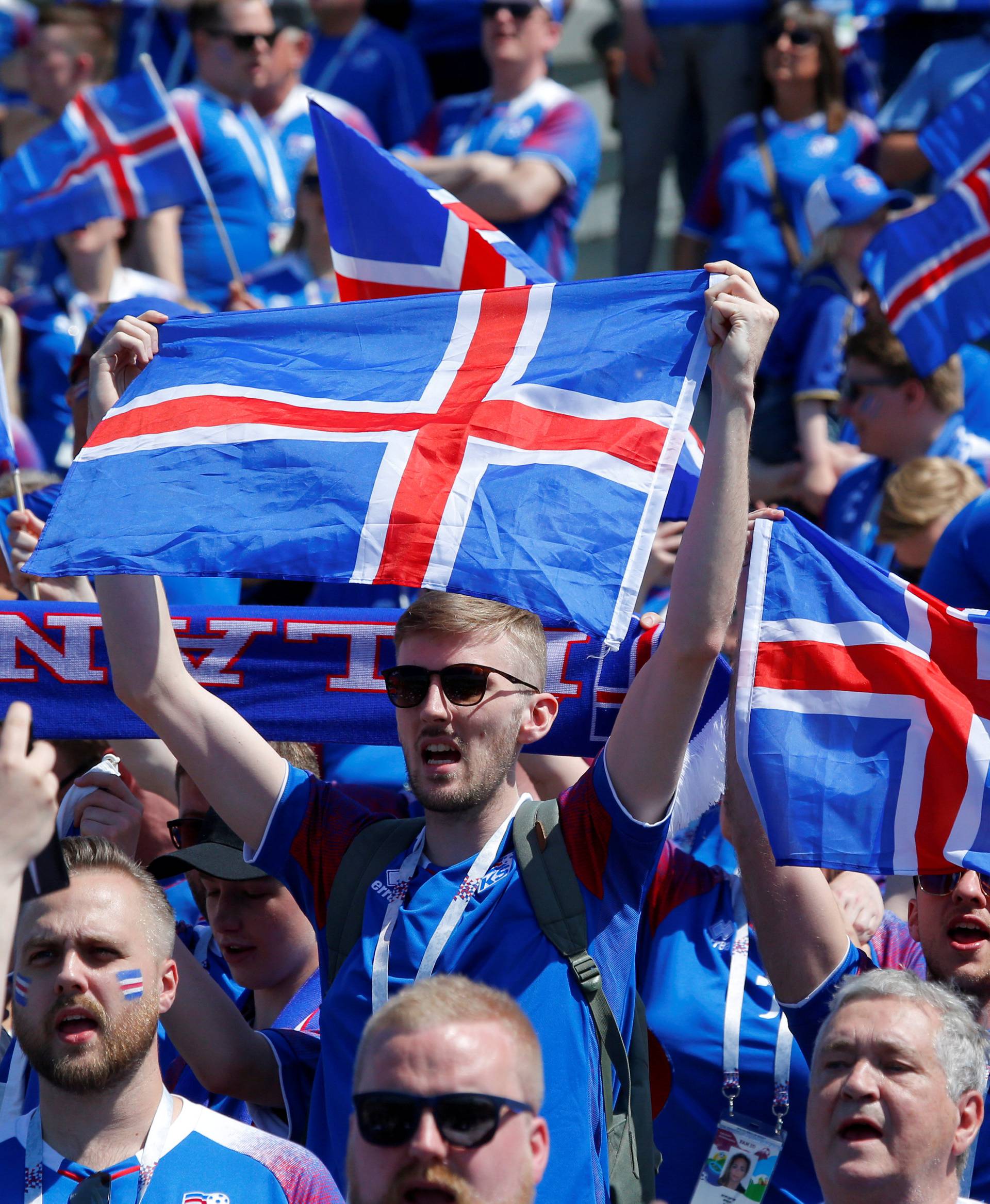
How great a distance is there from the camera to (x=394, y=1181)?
102 inches

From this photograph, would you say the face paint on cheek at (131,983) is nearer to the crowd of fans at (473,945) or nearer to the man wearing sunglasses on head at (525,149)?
the crowd of fans at (473,945)

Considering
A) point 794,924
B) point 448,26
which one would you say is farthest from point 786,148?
point 794,924

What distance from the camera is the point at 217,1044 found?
145 inches

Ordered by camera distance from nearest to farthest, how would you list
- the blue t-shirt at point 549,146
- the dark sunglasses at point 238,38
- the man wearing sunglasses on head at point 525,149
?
the man wearing sunglasses on head at point 525,149 < the blue t-shirt at point 549,146 < the dark sunglasses at point 238,38

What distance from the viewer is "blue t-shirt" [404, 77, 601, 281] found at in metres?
8.09

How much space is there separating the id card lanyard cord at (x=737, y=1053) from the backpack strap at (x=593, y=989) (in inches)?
20.9

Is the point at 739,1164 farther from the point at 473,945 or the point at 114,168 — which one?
the point at 114,168

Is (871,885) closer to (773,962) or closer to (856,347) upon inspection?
(773,962)

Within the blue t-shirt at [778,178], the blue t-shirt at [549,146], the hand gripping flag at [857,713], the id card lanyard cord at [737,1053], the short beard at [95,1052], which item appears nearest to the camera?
the short beard at [95,1052]

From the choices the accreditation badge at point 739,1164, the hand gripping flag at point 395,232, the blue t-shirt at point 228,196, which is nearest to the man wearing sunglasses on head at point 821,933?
the accreditation badge at point 739,1164

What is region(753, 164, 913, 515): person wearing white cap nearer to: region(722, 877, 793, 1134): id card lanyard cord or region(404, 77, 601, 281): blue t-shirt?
region(404, 77, 601, 281): blue t-shirt

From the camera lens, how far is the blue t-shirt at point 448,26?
1001 cm

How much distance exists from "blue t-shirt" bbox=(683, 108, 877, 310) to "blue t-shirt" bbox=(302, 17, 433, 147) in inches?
82.0

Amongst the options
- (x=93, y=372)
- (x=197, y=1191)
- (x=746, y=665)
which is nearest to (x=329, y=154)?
(x=93, y=372)
